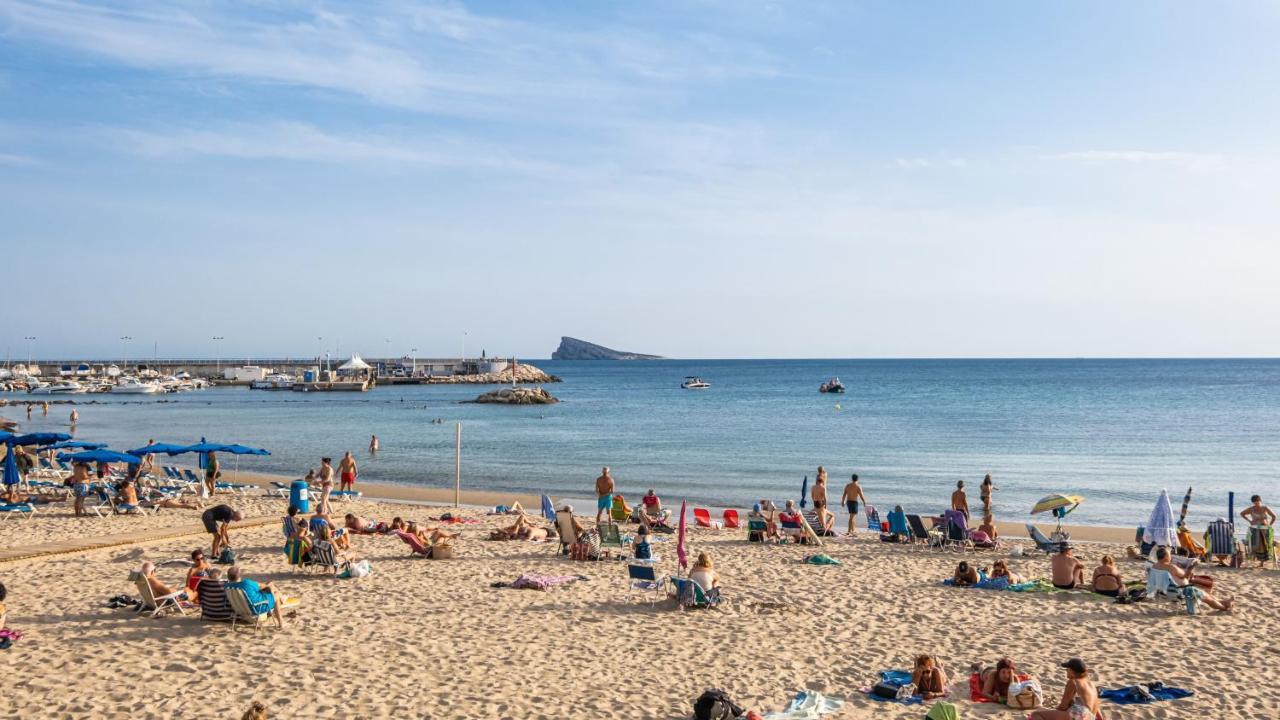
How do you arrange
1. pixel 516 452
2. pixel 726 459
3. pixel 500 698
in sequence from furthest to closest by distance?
1. pixel 516 452
2. pixel 726 459
3. pixel 500 698

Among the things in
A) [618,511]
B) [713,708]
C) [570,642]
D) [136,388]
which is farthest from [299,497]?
[136,388]

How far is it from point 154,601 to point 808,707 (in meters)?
7.00

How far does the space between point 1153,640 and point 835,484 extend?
59.6 ft

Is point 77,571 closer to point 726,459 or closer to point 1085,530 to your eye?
point 1085,530

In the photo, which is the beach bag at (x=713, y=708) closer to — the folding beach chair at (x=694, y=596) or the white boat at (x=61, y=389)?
the folding beach chair at (x=694, y=596)

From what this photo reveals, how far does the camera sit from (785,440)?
4394cm

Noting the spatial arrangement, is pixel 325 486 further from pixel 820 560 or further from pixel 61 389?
pixel 61 389

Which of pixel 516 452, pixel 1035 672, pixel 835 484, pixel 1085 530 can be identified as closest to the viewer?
pixel 1035 672

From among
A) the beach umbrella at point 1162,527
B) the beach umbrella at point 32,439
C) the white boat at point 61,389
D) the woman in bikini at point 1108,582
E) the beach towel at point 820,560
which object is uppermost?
the beach umbrella at point 32,439

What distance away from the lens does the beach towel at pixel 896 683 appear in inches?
317

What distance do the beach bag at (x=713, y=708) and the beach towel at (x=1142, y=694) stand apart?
11.0 feet

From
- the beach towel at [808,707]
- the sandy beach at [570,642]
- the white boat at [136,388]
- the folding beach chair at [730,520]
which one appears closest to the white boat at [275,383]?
the white boat at [136,388]

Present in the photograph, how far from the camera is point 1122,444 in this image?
4025cm

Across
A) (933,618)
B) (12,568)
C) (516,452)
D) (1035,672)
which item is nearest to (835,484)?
(516,452)
